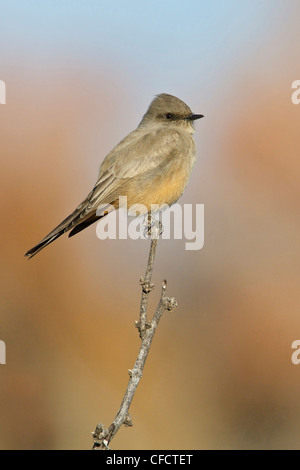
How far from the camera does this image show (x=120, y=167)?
5.29m

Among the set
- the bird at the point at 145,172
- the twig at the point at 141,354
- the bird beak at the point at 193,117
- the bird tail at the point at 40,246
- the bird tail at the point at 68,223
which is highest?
the bird beak at the point at 193,117

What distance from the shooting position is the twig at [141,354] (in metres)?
2.90

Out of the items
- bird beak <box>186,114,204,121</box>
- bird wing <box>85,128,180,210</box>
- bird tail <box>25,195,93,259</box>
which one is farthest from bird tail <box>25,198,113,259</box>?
bird beak <box>186,114,204,121</box>

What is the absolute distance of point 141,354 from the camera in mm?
3283

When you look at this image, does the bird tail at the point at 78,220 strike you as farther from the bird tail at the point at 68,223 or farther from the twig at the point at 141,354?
the twig at the point at 141,354

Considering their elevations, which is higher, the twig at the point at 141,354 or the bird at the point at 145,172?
the bird at the point at 145,172

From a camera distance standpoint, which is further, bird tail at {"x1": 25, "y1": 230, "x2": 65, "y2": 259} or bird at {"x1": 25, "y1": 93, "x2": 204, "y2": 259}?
bird at {"x1": 25, "y1": 93, "x2": 204, "y2": 259}

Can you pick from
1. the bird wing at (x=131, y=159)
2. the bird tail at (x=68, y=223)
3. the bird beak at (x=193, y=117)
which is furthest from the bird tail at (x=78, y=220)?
the bird beak at (x=193, y=117)

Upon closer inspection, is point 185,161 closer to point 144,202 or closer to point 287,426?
point 144,202

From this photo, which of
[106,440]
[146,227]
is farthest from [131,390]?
[146,227]

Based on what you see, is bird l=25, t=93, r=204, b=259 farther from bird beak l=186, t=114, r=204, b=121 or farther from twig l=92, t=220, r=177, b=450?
twig l=92, t=220, r=177, b=450

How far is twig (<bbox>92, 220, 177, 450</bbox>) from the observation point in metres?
2.90

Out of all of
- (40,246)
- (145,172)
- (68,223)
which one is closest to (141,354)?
(40,246)

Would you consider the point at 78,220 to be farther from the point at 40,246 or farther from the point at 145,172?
the point at 145,172
